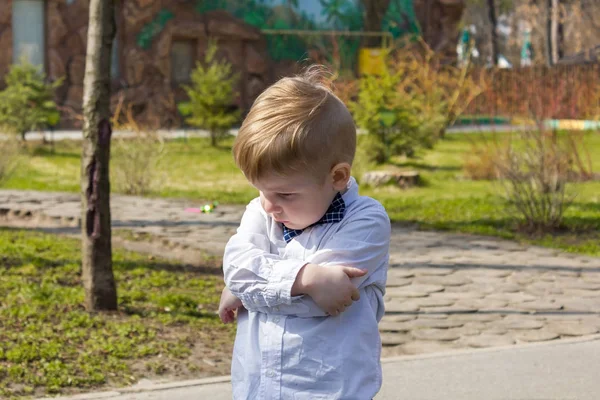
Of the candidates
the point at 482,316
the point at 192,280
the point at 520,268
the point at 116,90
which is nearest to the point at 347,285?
the point at 482,316

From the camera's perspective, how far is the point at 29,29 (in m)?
27.2

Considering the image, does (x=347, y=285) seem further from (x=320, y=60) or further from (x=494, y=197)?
(x=320, y=60)

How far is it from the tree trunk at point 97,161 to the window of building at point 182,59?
24.0 metres

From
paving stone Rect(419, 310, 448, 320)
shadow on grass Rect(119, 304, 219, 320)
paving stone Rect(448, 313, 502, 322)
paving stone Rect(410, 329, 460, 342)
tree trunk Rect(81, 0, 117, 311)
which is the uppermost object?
tree trunk Rect(81, 0, 117, 311)

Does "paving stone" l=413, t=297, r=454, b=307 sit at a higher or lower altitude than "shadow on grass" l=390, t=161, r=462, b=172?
higher

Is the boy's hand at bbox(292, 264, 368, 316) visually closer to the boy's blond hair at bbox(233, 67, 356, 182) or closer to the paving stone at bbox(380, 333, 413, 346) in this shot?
the boy's blond hair at bbox(233, 67, 356, 182)

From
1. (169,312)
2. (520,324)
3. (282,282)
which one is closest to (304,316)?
(282,282)

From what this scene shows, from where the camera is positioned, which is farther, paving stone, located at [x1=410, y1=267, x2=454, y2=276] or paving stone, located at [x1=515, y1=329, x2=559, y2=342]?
paving stone, located at [x1=410, y1=267, x2=454, y2=276]

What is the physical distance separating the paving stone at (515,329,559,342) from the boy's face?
11.0ft

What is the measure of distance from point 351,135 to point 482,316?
3.85 meters

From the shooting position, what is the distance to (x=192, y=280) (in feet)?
22.2

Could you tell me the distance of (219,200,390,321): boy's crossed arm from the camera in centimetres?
231

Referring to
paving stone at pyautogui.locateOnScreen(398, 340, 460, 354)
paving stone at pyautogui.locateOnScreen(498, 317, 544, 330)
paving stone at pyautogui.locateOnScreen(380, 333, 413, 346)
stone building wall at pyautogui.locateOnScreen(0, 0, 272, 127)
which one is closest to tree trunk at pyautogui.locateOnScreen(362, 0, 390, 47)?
stone building wall at pyautogui.locateOnScreen(0, 0, 272, 127)

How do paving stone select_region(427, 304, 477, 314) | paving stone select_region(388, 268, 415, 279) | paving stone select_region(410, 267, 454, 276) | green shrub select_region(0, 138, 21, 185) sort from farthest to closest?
green shrub select_region(0, 138, 21, 185) → paving stone select_region(410, 267, 454, 276) → paving stone select_region(388, 268, 415, 279) → paving stone select_region(427, 304, 477, 314)
